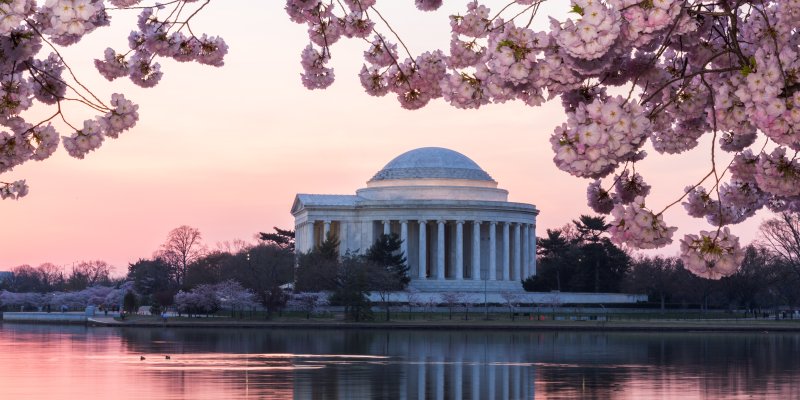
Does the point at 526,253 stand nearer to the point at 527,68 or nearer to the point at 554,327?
the point at 554,327

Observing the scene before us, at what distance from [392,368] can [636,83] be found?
3990 centimetres

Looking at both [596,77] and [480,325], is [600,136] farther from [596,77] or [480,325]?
[480,325]

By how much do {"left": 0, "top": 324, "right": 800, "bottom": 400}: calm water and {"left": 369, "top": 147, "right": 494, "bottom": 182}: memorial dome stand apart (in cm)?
6824

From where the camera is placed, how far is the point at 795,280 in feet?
452

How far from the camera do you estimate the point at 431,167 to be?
155m

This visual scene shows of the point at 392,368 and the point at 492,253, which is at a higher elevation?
the point at 492,253

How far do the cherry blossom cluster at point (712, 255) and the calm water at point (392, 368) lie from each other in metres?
27.2

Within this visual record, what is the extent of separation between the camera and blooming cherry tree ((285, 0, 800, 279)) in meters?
10.9

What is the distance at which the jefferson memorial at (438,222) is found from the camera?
14800cm

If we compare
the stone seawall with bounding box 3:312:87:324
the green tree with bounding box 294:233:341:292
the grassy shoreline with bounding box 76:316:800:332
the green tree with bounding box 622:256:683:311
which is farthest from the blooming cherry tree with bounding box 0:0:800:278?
the green tree with bounding box 622:256:683:311

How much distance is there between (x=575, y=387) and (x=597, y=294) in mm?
98015

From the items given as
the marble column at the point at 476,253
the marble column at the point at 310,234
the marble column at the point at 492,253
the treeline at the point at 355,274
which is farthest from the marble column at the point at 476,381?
the marble column at the point at 310,234

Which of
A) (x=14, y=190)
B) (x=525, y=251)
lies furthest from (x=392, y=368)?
(x=525, y=251)

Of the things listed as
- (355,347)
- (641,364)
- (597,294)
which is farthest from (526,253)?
(641,364)
